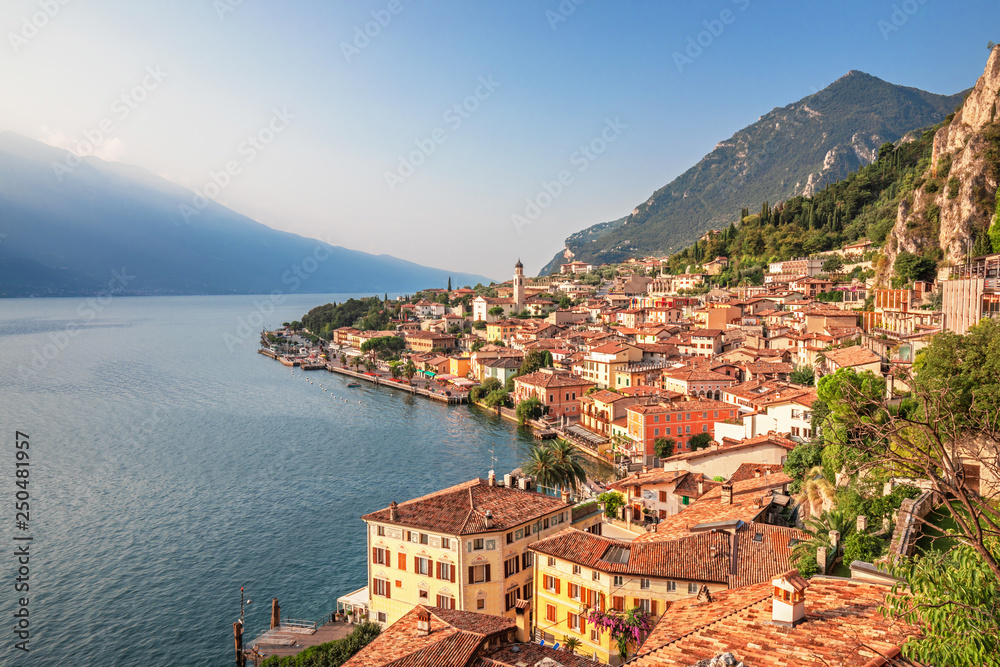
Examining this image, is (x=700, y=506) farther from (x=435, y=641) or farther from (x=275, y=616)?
(x=275, y=616)

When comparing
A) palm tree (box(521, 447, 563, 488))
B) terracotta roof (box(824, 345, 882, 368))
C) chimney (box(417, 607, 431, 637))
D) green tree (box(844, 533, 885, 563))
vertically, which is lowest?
palm tree (box(521, 447, 563, 488))


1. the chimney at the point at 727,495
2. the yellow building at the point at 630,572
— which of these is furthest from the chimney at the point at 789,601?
the chimney at the point at 727,495

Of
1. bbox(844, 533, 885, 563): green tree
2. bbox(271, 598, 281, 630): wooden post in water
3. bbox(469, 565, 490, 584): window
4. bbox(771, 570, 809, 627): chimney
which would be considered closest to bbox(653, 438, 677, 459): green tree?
bbox(469, 565, 490, 584): window

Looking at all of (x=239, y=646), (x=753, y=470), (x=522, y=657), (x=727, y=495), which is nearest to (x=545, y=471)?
(x=753, y=470)

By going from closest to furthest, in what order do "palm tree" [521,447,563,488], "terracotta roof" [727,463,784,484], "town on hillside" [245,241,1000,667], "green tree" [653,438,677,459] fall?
1. "town on hillside" [245,241,1000,667]
2. "terracotta roof" [727,463,784,484]
3. "palm tree" [521,447,563,488]
4. "green tree" [653,438,677,459]

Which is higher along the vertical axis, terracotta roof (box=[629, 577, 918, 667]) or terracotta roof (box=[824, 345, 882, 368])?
terracotta roof (box=[824, 345, 882, 368])

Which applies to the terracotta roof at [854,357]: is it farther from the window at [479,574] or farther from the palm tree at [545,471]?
the window at [479,574]

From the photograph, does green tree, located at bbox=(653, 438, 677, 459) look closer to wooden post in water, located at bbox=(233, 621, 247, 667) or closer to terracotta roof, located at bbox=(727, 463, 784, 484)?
terracotta roof, located at bbox=(727, 463, 784, 484)

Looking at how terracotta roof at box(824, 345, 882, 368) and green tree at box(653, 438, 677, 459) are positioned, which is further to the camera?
green tree at box(653, 438, 677, 459)
